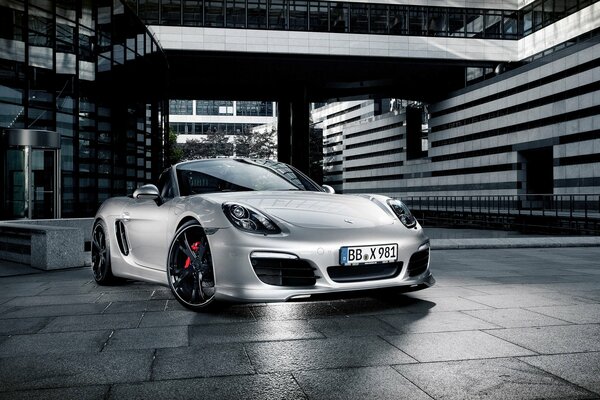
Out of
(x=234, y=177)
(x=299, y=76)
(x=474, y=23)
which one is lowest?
(x=234, y=177)

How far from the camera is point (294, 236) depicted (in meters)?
4.15

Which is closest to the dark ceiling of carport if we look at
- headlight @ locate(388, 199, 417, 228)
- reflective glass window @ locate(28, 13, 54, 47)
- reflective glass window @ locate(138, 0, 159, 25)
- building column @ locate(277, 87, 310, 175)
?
building column @ locate(277, 87, 310, 175)

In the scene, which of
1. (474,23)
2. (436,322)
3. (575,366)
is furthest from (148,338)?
(474,23)

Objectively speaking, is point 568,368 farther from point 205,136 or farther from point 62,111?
point 205,136

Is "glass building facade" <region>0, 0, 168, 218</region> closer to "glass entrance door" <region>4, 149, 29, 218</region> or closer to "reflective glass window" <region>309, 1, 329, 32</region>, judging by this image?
"glass entrance door" <region>4, 149, 29, 218</region>

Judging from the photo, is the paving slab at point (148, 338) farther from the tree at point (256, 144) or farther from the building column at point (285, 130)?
the tree at point (256, 144)

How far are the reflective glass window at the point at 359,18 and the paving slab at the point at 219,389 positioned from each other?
115ft

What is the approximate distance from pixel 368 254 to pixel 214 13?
108ft

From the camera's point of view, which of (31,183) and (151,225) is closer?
(151,225)

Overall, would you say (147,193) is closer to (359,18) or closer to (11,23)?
(11,23)

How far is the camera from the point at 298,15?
3559 centimetres

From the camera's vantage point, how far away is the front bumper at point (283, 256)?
409cm

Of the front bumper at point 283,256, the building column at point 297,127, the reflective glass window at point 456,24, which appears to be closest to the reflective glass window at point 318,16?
the building column at point 297,127


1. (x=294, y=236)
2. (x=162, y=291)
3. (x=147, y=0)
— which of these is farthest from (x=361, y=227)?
(x=147, y=0)
